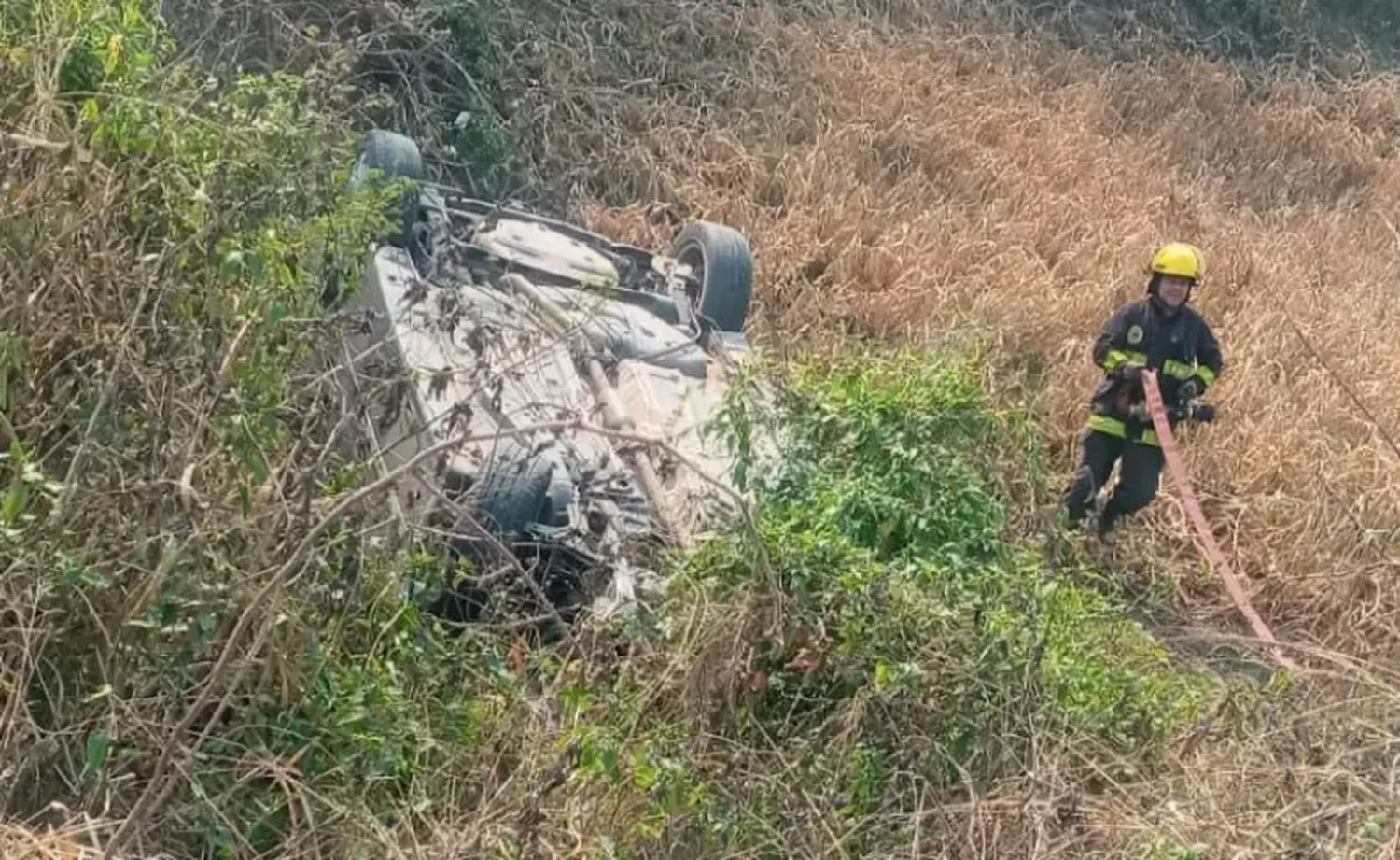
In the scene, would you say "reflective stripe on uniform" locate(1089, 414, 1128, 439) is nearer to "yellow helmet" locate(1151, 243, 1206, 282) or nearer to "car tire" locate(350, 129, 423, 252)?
"yellow helmet" locate(1151, 243, 1206, 282)

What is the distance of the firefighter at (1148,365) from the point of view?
271 inches

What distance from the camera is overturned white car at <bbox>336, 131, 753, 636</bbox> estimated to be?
15.4 feet

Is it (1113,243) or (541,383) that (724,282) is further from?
(1113,243)

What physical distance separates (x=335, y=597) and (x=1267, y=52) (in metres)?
13.7

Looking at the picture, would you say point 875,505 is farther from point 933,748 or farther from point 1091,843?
point 1091,843

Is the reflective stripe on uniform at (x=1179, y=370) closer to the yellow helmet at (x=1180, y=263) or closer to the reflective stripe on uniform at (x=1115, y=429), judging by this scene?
the reflective stripe on uniform at (x=1115, y=429)

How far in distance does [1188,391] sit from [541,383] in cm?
276

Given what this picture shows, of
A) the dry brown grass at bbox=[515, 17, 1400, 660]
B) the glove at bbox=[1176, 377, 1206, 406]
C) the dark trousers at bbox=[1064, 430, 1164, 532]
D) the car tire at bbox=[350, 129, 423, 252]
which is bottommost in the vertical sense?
the dry brown grass at bbox=[515, 17, 1400, 660]

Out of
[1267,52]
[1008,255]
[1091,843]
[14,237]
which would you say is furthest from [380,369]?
[1267,52]

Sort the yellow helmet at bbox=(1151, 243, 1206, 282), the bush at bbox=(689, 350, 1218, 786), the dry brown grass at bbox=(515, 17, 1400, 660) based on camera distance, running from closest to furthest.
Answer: the bush at bbox=(689, 350, 1218, 786)
the yellow helmet at bbox=(1151, 243, 1206, 282)
the dry brown grass at bbox=(515, 17, 1400, 660)

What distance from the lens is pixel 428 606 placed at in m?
4.69

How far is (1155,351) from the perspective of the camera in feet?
22.8

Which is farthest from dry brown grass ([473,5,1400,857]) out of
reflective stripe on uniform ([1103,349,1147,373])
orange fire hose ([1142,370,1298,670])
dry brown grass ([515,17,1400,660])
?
reflective stripe on uniform ([1103,349,1147,373])

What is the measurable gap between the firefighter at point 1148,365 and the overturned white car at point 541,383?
155 cm
